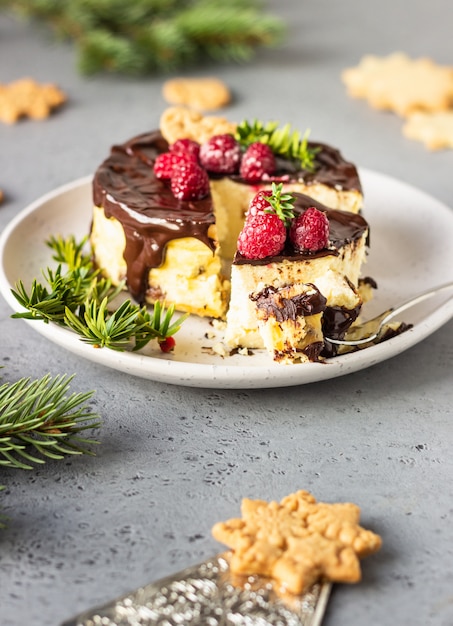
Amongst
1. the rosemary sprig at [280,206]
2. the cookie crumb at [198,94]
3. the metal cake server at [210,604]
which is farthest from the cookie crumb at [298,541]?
the cookie crumb at [198,94]

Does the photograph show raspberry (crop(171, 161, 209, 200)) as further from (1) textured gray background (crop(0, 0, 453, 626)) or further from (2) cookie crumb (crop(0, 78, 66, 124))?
(2) cookie crumb (crop(0, 78, 66, 124))

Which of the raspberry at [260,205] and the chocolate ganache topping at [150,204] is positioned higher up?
the raspberry at [260,205]

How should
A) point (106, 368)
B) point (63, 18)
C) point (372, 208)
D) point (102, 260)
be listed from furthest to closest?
point (63, 18), point (372, 208), point (102, 260), point (106, 368)

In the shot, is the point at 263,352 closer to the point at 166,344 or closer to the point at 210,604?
the point at 166,344

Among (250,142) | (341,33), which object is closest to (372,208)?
(250,142)

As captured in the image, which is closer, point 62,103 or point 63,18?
point 62,103

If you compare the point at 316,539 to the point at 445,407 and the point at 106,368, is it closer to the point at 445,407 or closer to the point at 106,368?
the point at 445,407

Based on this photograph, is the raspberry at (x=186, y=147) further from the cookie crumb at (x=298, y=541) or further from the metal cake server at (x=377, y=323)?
the cookie crumb at (x=298, y=541)
